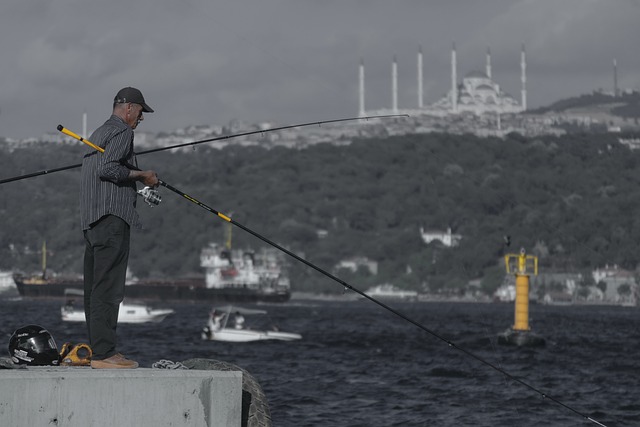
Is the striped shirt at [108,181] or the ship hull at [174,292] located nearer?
the striped shirt at [108,181]

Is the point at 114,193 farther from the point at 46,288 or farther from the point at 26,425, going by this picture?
the point at 46,288

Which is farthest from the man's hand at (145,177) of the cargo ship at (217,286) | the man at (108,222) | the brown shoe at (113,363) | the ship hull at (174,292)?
the cargo ship at (217,286)

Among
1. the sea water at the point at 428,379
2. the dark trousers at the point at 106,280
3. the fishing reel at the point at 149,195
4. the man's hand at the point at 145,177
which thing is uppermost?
the man's hand at the point at 145,177

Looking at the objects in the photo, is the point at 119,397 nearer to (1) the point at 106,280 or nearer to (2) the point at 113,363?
(2) the point at 113,363

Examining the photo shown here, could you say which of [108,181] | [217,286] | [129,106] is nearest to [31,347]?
[108,181]

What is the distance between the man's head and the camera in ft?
31.0

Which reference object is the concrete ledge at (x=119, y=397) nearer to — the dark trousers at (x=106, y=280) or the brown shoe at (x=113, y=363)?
the brown shoe at (x=113, y=363)

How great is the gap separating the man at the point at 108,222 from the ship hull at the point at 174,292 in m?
166

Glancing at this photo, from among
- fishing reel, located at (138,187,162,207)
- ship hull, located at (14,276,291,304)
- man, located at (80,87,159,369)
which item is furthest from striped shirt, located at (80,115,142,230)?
ship hull, located at (14,276,291,304)

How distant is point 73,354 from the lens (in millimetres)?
9734

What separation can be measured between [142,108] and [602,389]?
87.6 ft

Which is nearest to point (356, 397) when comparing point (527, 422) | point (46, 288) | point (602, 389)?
point (527, 422)

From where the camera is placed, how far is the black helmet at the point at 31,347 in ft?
30.8

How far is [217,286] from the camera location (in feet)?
600
